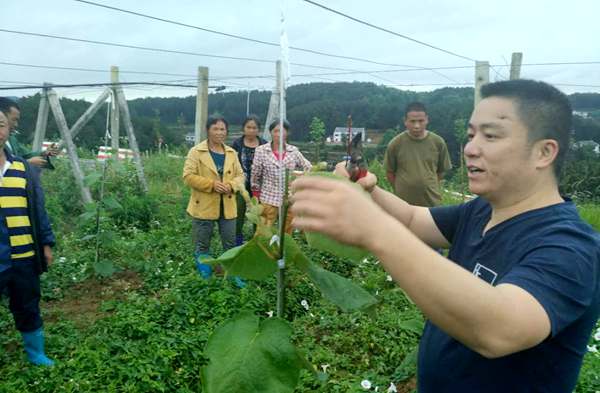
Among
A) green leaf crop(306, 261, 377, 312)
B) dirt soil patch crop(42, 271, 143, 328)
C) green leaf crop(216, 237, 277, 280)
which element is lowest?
dirt soil patch crop(42, 271, 143, 328)

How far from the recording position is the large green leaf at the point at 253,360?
98 centimetres

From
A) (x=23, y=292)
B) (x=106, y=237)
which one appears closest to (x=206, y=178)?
(x=106, y=237)

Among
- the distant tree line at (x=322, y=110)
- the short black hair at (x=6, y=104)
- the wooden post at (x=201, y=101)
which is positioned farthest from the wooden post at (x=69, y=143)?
the short black hair at (x=6, y=104)

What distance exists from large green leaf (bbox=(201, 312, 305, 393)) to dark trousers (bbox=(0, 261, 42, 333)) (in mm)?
2459

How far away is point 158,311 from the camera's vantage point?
157 inches

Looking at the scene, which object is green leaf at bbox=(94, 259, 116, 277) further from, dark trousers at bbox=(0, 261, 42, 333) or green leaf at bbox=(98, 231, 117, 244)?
dark trousers at bbox=(0, 261, 42, 333)

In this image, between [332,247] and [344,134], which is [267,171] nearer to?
[344,134]

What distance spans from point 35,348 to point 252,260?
283cm

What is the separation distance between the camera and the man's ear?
1.14m

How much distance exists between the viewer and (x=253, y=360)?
100cm

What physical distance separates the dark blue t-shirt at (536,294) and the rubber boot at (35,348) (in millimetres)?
2782

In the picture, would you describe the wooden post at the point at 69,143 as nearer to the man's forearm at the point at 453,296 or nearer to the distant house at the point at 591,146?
the man's forearm at the point at 453,296

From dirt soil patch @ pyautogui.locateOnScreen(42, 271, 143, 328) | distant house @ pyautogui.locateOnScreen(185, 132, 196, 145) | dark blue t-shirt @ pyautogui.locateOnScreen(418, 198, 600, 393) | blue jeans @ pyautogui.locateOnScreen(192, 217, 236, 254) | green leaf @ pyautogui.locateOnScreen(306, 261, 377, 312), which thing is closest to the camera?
dark blue t-shirt @ pyautogui.locateOnScreen(418, 198, 600, 393)

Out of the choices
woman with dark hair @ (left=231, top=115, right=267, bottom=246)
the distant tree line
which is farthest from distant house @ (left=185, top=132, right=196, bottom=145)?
woman with dark hair @ (left=231, top=115, right=267, bottom=246)
